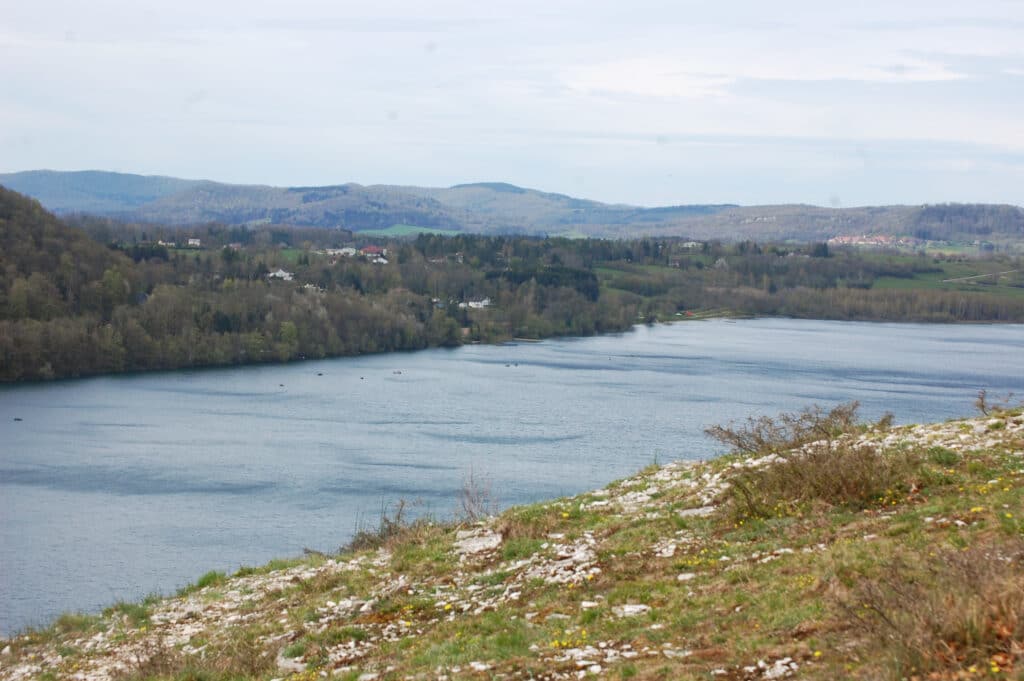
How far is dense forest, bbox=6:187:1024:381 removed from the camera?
72188mm

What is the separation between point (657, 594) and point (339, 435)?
3895 cm

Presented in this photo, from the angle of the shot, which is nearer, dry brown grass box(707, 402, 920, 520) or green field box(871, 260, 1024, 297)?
dry brown grass box(707, 402, 920, 520)

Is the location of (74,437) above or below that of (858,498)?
below

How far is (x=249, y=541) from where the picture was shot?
27328mm

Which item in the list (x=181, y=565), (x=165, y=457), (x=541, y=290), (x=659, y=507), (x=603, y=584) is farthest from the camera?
(x=541, y=290)

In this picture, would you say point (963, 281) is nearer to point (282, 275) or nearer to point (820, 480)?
point (282, 275)

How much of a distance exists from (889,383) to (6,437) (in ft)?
157

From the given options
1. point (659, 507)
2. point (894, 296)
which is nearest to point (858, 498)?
point (659, 507)

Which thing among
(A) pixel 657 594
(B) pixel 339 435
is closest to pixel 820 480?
(A) pixel 657 594

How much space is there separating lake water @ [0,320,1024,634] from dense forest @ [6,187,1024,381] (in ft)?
15.5

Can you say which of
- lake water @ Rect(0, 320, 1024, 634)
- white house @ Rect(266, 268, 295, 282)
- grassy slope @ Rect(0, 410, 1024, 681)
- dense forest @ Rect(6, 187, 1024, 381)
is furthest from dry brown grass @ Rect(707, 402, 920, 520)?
white house @ Rect(266, 268, 295, 282)

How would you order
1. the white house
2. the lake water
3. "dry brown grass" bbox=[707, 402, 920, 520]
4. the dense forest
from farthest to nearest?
the white house, the dense forest, the lake water, "dry brown grass" bbox=[707, 402, 920, 520]

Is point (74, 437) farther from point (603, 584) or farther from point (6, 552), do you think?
point (603, 584)

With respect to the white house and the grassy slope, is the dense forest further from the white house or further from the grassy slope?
the grassy slope
